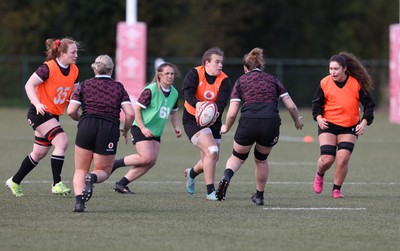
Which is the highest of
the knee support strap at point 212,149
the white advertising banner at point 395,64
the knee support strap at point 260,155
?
the white advertising banner at point 395,64

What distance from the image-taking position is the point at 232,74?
4269 cm

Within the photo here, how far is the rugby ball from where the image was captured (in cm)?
1171

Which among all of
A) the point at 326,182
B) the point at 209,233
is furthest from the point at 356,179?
the point at 209,233

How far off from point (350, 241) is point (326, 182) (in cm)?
586

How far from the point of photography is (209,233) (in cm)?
903

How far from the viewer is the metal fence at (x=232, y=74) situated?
41.0m

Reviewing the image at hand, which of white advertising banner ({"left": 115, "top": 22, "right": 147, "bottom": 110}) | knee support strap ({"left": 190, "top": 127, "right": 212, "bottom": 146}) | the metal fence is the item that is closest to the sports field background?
knee support strap ({"left": 190, "top": 127, "right": 212, "bottom": 146})

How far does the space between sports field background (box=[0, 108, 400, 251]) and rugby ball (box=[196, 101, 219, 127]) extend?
0.91 metres

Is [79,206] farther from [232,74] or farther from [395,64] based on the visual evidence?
[232,74]

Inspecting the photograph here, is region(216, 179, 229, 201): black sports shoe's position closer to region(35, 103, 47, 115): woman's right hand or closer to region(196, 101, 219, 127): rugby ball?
region(196, 101, 219, 127): rugby ball

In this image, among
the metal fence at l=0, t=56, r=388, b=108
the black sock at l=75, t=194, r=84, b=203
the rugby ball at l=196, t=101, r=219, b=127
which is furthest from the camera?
the metal fence at l=0, t=56, r=388, b=108

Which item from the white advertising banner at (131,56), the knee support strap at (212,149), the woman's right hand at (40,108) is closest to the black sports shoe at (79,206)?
the woman's right hand at (40,108)

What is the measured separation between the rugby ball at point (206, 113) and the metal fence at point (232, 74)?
27.8m

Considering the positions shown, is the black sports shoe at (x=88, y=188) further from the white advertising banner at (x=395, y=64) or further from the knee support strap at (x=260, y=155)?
the white advertising banner at (x=395, y=64)
